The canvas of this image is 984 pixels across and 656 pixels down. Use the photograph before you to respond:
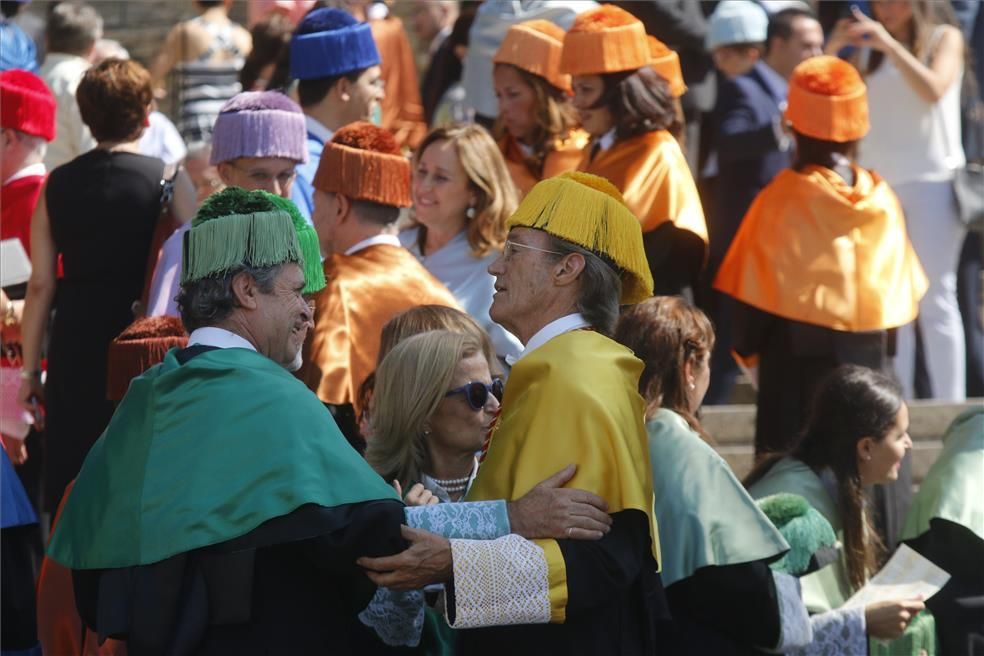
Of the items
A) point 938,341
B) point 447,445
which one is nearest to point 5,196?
point 447,445

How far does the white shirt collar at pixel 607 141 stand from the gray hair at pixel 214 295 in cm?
Result: 315

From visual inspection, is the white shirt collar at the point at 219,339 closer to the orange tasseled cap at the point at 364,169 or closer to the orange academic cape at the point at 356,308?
the orange academic cape at the point at 356,308

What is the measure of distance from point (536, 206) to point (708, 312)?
13.7 feet

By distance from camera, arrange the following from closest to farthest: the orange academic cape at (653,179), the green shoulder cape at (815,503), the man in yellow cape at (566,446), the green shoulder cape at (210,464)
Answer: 1. the green shoulder cape at (210,464)
2. the man in yellow cape at (566,446)
3. the green shoulder cape at (815,503)
4. the orange academic cape at (653,179)

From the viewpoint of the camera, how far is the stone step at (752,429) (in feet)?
26.7

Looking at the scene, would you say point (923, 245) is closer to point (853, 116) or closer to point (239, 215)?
point (853, 116)

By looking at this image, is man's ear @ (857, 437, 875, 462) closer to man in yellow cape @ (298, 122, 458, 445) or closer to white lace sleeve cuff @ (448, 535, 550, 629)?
man in yellow cape @ (298, 122, 458, 445)

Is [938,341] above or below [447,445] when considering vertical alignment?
below

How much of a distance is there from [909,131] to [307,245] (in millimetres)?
4835

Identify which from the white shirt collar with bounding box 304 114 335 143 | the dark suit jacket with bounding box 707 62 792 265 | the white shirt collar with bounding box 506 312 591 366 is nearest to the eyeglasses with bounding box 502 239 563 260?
the white shirt collar with bounding box 506 312 591 366

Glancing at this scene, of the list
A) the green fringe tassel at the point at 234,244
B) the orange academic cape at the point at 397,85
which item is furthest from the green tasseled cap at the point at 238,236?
the orange academic cape at the point at 397,85

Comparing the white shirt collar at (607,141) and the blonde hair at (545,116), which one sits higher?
the white shirt collar at (607,141)

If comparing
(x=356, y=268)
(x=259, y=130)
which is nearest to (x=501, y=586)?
(x=356, y=268)

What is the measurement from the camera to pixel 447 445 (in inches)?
191
